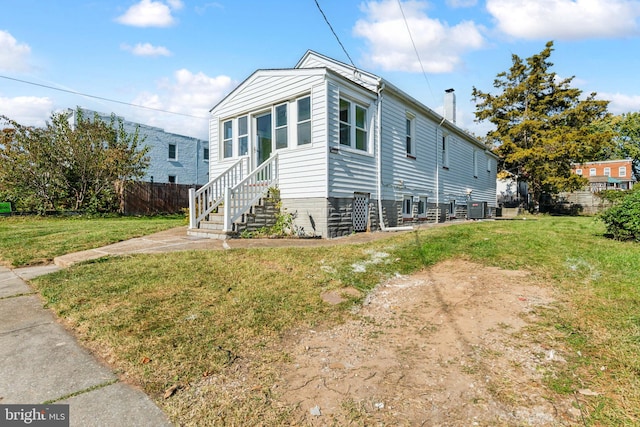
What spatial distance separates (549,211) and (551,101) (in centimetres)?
797

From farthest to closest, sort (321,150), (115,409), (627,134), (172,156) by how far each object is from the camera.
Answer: (627,134), (172,156), (321,150), (115,409)

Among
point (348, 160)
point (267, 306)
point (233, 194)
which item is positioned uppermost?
point (348, 160)

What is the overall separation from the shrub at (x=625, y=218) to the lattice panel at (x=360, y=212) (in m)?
5.53

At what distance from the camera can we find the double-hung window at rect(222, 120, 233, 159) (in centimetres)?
1136

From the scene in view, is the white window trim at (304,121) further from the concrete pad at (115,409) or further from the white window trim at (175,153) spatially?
the white window trim at (175,153)

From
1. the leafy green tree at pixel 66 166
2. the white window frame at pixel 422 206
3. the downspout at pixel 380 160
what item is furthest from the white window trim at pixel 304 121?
the leafy green tree at pixel 66 166

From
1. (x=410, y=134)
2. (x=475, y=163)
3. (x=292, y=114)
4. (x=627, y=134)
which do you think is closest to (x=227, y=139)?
(x=292, y=114)

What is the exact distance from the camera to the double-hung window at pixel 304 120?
9055 millimetres

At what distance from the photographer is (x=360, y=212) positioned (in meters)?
9.81

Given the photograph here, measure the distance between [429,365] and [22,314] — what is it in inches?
171

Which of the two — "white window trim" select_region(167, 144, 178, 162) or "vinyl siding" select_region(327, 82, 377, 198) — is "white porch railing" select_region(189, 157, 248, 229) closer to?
"vinyl siding" select_region(327, 82, 377, 198)

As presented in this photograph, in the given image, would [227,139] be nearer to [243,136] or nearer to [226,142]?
[226,142]

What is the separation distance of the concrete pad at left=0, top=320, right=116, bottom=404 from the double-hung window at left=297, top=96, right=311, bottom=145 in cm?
699

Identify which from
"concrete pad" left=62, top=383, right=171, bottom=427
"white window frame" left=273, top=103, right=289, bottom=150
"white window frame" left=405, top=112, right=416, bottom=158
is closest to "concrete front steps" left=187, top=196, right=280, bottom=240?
"white window frame" left=273, top=103, right=289, bottom=150
